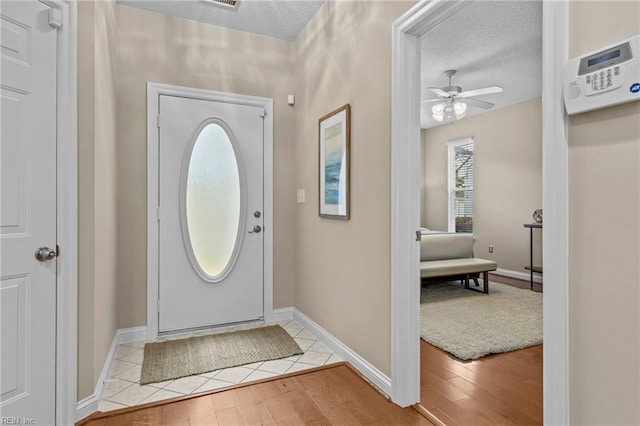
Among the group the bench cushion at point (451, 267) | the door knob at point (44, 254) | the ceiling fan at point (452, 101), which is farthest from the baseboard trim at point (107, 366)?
the ceiling fan at point (452, 101)

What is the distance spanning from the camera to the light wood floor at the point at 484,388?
1941 mm

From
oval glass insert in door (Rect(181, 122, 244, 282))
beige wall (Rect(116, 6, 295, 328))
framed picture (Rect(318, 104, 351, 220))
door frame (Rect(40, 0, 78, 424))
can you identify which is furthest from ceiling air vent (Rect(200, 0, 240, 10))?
door frame (Rect(40, 0, 78, 424))

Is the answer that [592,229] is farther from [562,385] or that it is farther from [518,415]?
[518,415]

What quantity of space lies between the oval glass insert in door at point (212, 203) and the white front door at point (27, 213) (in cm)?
144

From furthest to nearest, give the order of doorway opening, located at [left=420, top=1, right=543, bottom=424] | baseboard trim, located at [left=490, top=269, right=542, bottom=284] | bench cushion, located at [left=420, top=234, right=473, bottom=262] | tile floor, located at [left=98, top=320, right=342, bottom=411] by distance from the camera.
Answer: baseboard trim, located at [left=490, top=269, right=542, bottom=284] < bench cushion, located at [left=420, top=234, right=473, bottom=262] < doorway opening, located at [left=420, top=1, right=543, bottom=424] < tile floor, located at [left=98, top=320, right=342, bottom=411]

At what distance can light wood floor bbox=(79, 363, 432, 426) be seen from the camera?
1889 millimetres

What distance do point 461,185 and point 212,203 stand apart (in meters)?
4.96

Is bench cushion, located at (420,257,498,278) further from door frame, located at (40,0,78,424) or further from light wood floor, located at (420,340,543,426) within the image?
door frame, located at (40,0,78,424)

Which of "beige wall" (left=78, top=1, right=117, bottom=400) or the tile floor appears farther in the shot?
the tile floor

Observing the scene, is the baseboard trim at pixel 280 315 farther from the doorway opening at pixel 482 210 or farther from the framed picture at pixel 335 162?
the doorway opening at pixel 482 210

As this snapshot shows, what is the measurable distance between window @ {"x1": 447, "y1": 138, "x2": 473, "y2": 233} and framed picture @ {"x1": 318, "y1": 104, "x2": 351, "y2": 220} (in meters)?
4.36

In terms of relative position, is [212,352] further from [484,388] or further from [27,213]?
[484,388]

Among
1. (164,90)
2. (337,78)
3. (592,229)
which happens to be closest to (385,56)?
(337,78)

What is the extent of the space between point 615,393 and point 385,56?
187 centimetres
